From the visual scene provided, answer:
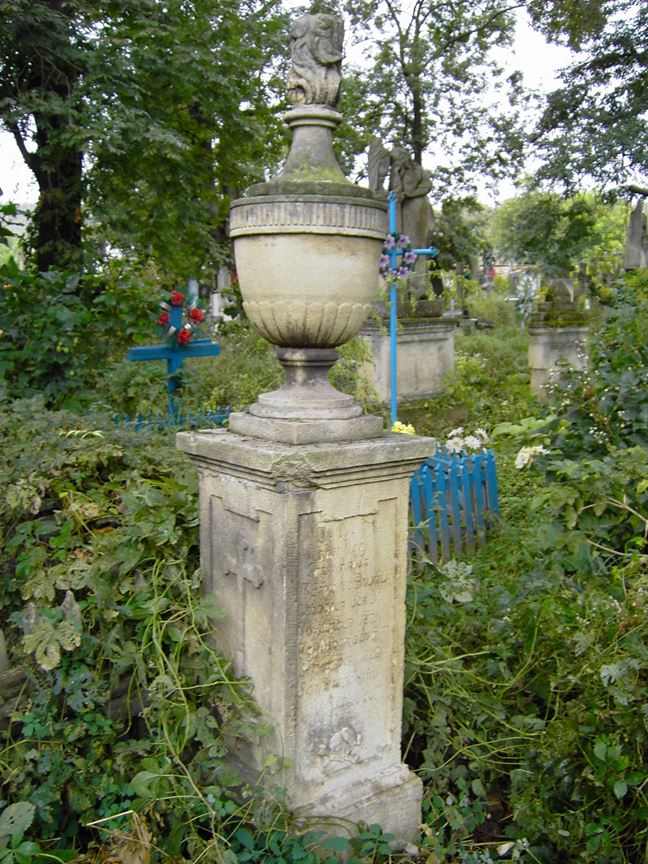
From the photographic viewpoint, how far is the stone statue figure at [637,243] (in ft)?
34.7

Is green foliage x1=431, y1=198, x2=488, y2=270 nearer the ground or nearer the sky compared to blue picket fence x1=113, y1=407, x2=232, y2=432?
nearer the sky

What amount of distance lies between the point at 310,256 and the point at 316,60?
0.72 metres

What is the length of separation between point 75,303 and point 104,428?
2.96 m

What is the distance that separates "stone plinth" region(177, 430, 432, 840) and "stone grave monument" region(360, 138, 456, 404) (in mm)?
5460

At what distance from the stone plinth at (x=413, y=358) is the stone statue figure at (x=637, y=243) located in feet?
10.4

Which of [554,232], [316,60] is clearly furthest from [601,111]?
[316,60]

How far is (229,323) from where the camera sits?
40.6 ft

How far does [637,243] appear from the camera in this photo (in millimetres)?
10609

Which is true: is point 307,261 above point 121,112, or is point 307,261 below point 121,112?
below

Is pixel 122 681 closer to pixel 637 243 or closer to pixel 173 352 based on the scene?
pixel 173 352

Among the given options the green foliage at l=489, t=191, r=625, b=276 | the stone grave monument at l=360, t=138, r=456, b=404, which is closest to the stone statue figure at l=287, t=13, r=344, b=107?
the stone grave monument at l=360, t=138, r=456, b=404

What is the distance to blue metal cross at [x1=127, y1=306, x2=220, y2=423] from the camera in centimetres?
706

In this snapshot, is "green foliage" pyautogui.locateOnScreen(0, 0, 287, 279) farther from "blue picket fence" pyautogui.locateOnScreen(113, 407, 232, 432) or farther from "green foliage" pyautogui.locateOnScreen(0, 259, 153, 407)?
"blue picket fence" pyautogui.locateOnScreen(113, 407, 232, 432)

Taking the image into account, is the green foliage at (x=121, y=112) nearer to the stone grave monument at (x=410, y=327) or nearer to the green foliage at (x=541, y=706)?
the stone grave monument at (x=410, y=327)
